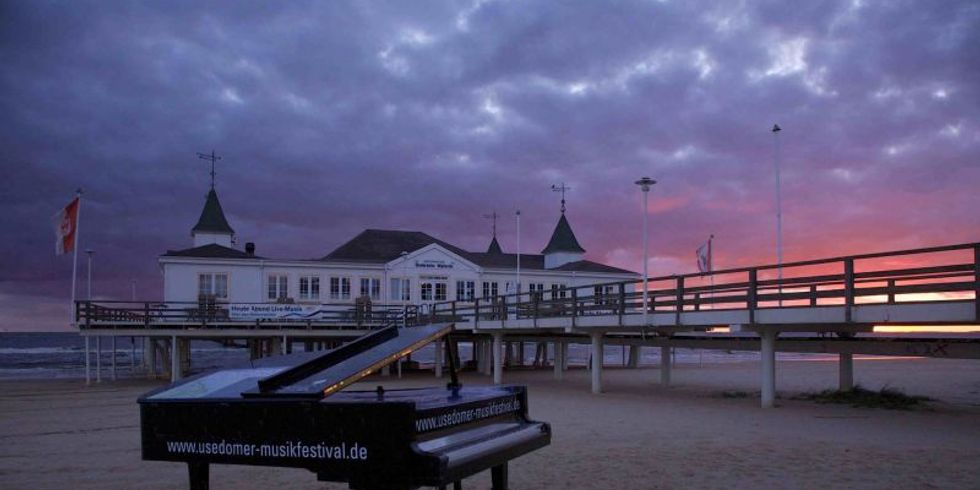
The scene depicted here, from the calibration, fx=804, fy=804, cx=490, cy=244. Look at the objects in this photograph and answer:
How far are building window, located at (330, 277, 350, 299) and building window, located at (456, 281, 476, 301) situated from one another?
6.26 meters

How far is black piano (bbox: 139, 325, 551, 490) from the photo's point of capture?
4691mm

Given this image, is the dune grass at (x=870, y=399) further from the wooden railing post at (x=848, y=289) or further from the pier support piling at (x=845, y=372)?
the wooden railing post at (x=848, y=289)

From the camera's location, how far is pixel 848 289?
15133 mm

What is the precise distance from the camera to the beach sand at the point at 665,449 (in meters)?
8.82

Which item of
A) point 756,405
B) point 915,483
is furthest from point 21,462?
point 756,405

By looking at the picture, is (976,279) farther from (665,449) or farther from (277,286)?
(277,286)

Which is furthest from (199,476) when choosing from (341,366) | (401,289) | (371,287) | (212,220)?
(212,220)

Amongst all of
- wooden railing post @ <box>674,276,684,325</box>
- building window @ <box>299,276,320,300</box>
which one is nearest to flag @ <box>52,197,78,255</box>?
building window @ <box>299,276,320,300</box>

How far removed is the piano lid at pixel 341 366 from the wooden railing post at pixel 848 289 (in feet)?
37.5

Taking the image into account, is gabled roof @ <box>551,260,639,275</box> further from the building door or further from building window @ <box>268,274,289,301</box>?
building window @ <box>268,274,289,301</box>

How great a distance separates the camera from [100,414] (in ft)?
64.5

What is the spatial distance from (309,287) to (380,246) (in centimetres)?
553

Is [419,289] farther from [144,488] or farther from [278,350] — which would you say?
[144,488]

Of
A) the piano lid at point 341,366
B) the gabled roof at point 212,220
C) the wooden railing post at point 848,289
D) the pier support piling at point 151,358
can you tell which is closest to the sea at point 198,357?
the pier support piling at point 151,358
